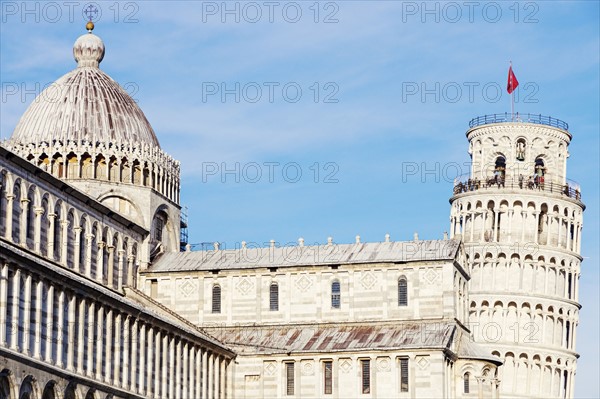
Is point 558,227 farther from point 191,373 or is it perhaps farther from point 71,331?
point 71,331

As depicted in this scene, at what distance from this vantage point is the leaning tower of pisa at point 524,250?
13688 centimetres

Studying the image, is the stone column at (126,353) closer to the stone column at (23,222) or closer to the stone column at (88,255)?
the stone column at (23,222)

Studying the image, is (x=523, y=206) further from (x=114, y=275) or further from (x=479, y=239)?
(x=114, y=275)

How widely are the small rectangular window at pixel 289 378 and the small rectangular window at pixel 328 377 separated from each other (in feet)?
6.73

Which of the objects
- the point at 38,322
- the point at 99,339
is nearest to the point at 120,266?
the point at 99,339

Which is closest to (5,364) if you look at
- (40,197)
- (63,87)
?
(40,197)

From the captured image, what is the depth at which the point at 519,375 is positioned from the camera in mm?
136375

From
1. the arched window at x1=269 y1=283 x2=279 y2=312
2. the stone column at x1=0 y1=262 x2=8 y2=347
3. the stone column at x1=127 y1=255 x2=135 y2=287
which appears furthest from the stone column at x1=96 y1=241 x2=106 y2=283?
the stone column at x1=0 y1=262 x2=8 y2=347

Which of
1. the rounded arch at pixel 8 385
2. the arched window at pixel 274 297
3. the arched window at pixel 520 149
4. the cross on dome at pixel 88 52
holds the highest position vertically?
the arched window at pixel 520 149

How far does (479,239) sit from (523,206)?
4.83m

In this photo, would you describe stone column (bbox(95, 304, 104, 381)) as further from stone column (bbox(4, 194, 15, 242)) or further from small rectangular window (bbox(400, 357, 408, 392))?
small rectangular window (bbox(400, 357, 408, 392))

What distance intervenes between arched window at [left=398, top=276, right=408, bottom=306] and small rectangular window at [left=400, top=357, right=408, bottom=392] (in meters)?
5.26

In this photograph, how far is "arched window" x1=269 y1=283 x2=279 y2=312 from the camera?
10181 centimetres

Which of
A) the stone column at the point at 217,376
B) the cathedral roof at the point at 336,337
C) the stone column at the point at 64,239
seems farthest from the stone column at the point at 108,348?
the cathedral roof at the point at 336,337
